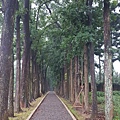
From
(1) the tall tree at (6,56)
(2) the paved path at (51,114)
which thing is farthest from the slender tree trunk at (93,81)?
(1) the tall tree at (6,56)

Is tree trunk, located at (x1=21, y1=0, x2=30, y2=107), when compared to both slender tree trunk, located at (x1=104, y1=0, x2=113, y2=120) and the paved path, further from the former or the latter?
slender tree trunk, located at (x1=104, y1=0, x2=113, y2=120)

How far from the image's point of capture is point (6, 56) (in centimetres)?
873

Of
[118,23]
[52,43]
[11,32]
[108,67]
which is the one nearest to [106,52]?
[108,67]

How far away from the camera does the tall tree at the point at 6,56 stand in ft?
27.9

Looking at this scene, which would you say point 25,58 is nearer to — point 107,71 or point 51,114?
point 51,114

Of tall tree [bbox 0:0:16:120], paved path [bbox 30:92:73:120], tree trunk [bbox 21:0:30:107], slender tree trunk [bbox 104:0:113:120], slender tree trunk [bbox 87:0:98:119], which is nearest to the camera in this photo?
slender tree trunk [bbox 104:0:113:120]

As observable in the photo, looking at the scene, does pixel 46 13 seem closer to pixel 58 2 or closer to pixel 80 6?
pixel 58 2

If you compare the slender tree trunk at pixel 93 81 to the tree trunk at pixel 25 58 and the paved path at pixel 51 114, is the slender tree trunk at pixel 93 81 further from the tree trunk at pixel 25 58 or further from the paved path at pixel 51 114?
the tree trunk at pixel 25 58

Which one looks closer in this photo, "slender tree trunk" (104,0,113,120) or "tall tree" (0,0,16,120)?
"slender tree trunk" (104,0,113,120)

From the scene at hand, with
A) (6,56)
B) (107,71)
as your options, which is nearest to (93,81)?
(107,71)

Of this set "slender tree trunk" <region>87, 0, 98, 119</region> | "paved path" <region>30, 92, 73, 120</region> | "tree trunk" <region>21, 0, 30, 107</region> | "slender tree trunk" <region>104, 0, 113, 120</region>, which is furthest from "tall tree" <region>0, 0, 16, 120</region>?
"tree trunk" <region>21, 0, 30, 107</region>

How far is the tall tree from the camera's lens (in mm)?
8492

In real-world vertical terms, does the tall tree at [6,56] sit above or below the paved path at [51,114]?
above

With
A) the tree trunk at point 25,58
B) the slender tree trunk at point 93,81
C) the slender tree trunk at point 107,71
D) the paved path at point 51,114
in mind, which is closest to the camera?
the slender tree trunk at point 107,71
